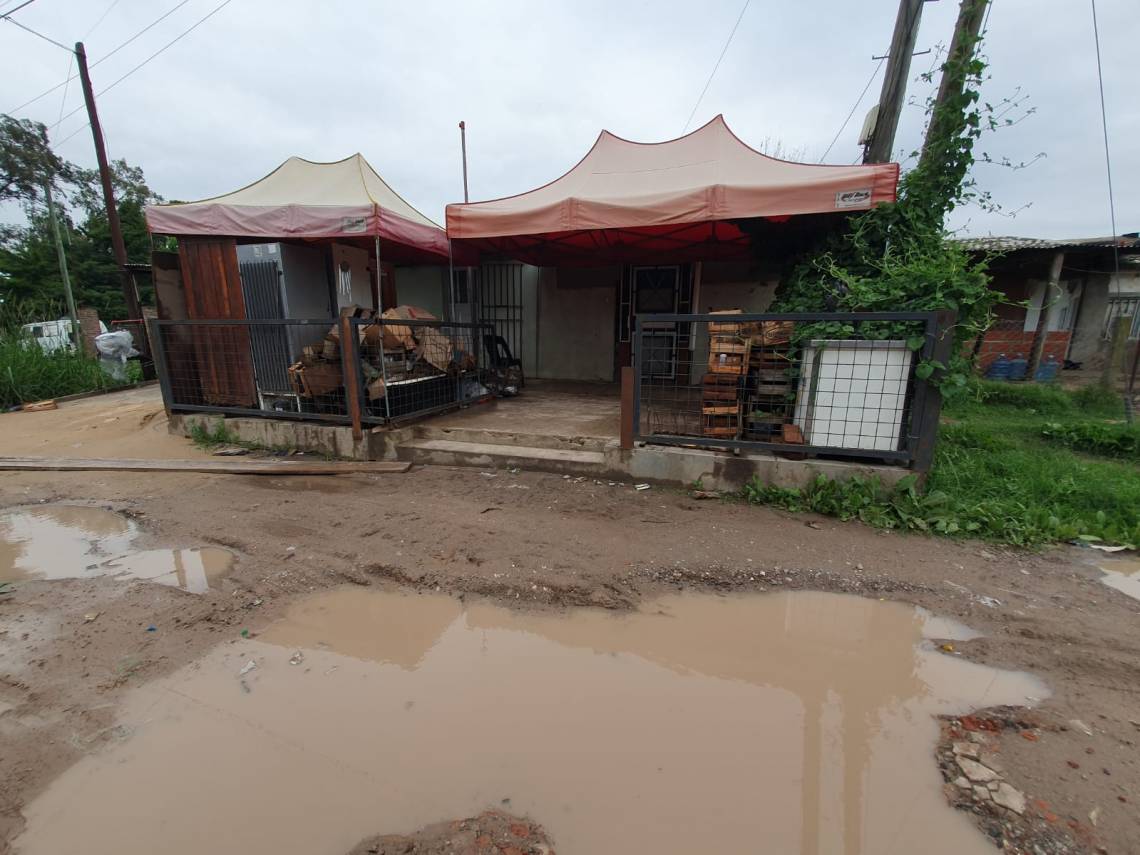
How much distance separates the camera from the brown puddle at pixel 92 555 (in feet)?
9.07

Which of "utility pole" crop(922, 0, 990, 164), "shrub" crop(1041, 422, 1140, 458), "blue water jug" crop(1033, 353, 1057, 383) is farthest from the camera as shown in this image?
"blue water jug" crop(1033, 353, 1057, 383)

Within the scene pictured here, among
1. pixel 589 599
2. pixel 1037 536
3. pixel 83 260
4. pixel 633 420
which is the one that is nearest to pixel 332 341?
pixel 633 420

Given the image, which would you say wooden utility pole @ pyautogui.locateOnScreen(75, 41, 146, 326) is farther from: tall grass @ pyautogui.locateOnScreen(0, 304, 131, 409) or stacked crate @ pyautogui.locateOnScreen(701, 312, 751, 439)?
stacked crate @ pyautogui.locateOnScreen(701, 312, 751, 439)

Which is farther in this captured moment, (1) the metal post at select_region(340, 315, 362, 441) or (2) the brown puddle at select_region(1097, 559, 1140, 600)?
(1) the metal post at select_region(340, 315, 362, 441)

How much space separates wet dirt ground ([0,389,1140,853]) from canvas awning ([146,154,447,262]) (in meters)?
2.72

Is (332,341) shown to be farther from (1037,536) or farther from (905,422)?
(1037,536)

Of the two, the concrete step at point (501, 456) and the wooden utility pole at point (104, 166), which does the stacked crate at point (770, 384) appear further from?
the wooden utility pole at point (104, 166)

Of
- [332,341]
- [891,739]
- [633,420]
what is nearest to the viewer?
[891,739]

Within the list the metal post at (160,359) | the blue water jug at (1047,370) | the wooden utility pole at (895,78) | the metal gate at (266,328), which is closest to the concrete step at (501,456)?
the metal gate at (266,328)

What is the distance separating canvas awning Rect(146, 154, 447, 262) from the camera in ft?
16.3

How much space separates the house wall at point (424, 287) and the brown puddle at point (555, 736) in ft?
23.4

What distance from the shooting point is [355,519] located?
3.43 metres

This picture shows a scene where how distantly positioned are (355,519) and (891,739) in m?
3.21

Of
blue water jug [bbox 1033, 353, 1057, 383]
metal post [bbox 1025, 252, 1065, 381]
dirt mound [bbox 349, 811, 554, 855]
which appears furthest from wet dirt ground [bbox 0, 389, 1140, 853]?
blue water jug [bbox 1033, 353, 1057, 383]
